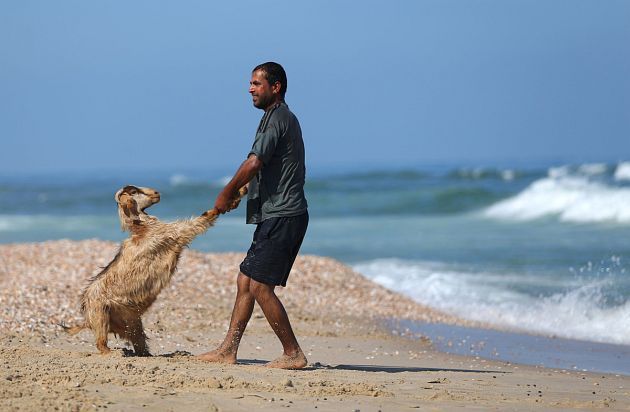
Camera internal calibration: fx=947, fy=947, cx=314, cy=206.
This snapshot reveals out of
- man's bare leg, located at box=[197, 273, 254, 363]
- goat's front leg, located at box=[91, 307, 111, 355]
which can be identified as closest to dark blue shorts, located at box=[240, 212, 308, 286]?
man's bare leg, located at box=[197, 273, 254, 363]

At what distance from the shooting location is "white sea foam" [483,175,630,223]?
2566cm

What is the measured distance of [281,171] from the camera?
6.84 metres

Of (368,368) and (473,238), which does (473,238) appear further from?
(368,368)

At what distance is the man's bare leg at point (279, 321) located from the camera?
22.8 ft

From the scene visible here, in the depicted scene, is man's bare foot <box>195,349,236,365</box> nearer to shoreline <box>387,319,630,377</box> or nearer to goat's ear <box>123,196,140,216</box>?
goat's ear <box>123,196,140,216</box>

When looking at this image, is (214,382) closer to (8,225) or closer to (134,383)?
(134,383)

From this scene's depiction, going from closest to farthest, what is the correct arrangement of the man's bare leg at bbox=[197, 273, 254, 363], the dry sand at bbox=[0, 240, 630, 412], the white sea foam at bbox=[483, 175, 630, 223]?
1. the dry sand at bbox=[0, 240, 630, 412]
2. the man's bare leg at bbox=[197, 273, 254, 363]
3. the white sea foam at bbox=[483, 175, 630, 223]

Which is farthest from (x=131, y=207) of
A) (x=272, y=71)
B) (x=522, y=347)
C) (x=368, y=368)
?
(x=522, y=347)

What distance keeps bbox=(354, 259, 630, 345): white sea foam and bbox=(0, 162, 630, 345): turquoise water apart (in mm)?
18

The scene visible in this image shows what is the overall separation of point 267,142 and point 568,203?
2397 centimetres

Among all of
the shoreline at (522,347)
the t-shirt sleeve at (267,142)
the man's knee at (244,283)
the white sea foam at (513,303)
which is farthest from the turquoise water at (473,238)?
the t-shirt sleeve at (267,142)

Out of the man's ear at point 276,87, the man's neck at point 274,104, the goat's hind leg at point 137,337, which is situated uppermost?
the man's ear at point 276,87

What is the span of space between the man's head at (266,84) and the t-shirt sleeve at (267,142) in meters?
0.21

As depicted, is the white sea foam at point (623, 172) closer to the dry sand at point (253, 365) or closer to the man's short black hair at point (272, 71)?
the dry sand at point (253, 365)
